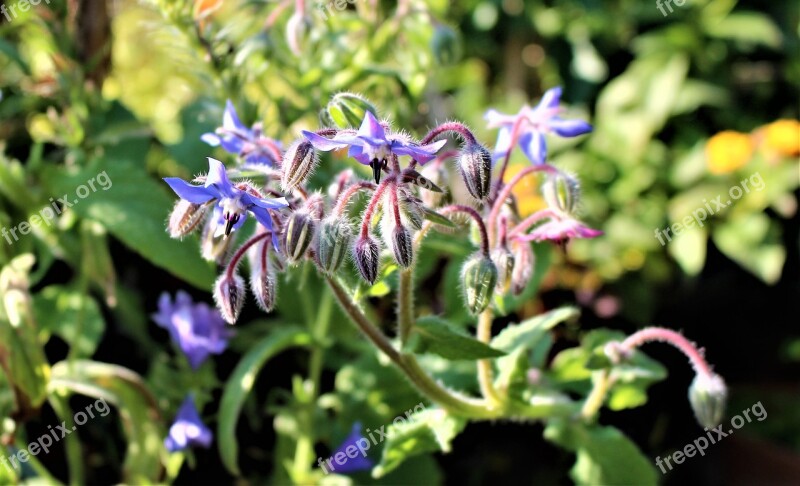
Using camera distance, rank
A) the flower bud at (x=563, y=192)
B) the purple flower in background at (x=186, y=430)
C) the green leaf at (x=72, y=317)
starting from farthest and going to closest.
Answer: the green leaf at (x=72, y=317) → the purple flower in background at (x=186, y=430) → the flower bud at (x=563, y=192)

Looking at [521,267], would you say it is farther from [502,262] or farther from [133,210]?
[133,210]

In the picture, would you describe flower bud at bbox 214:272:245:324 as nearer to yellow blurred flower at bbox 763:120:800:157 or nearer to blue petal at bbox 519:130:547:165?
blue petal at bbox 519:130:547:165

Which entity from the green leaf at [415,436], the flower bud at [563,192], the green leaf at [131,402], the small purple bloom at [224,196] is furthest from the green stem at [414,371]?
the green leaf at [131,402]

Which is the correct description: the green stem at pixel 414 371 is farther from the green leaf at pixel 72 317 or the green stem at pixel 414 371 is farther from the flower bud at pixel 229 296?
the green leaf at pixel 72 317

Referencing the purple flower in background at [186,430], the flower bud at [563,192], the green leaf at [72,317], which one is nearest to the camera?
the flower bud at [563,192]

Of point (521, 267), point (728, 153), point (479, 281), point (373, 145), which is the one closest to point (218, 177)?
point (373, 145)

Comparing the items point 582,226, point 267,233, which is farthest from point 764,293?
point 267,233

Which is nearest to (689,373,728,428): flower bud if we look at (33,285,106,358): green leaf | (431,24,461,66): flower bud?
(431,24,461,66): flower bud
